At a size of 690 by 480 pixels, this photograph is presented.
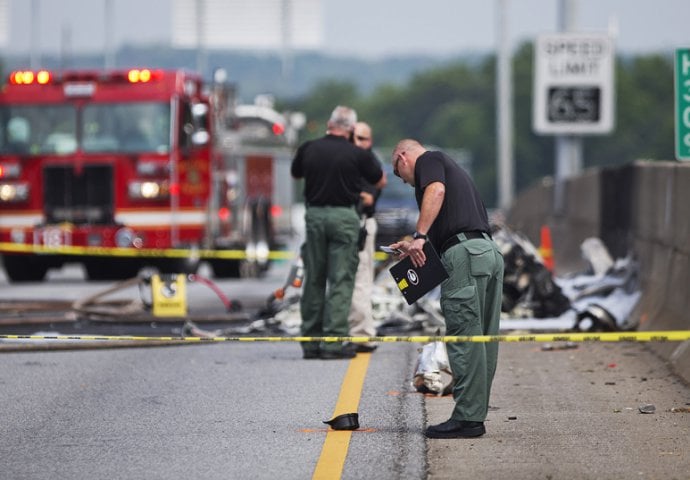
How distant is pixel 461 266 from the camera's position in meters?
9.13

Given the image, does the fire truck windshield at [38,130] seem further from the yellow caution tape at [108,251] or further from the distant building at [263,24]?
the distant building at [263,24]

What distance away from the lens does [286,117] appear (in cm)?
3061

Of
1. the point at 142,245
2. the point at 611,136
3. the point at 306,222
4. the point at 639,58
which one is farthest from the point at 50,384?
the point at 639,58

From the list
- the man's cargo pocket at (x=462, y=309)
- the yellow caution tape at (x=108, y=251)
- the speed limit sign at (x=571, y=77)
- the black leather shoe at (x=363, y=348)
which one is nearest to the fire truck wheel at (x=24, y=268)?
the yellow caution tape at (x=108, y=251)

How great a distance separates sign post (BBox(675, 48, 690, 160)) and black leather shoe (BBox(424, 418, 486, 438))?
13.5ft

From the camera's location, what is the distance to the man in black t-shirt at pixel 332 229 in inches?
507

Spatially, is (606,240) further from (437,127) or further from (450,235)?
(437,127)

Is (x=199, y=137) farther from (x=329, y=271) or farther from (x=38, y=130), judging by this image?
(x=329, y=271)

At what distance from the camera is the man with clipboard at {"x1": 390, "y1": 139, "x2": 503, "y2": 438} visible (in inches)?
357

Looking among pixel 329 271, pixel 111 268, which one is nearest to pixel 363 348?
pixel 329 271

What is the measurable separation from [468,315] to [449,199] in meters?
0.65

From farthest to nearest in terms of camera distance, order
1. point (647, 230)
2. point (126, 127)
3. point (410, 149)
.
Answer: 1. point (126, 127)
2. point (647, 230)
3. point (410, 149)

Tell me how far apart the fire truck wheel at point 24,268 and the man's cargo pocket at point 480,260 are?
678 inches

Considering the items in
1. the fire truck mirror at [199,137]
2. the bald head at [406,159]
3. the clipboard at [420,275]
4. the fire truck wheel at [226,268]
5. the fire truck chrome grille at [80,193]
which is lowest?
the fire truck wheel at [226,268]
